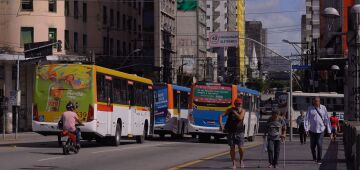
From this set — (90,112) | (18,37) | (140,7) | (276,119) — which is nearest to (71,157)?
(90,112)

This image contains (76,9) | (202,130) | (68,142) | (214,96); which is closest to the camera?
(68,142)

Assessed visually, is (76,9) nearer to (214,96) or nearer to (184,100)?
(184,100)

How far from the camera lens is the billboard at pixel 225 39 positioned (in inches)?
2231

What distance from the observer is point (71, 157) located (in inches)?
866

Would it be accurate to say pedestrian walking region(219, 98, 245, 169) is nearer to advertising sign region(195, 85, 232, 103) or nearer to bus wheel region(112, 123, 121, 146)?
bus wheel region(112, 123, 121, 146)

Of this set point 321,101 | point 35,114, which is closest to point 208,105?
point 35,114

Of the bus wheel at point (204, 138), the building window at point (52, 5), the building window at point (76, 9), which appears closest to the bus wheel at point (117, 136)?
the bus wheel at point (204, 138)

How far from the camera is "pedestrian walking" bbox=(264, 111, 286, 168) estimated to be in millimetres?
18328

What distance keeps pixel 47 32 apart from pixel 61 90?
35.7 meters

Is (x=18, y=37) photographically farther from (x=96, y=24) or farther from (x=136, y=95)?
(x=136, y=95)

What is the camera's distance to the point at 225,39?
5738 cm

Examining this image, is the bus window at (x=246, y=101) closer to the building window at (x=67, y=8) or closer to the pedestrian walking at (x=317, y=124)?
the pedestrian walking at (x=317, y=124)

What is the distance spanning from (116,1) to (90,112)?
49.8m

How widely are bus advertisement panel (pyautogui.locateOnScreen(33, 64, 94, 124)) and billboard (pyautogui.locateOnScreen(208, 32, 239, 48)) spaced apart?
30.6 meters
